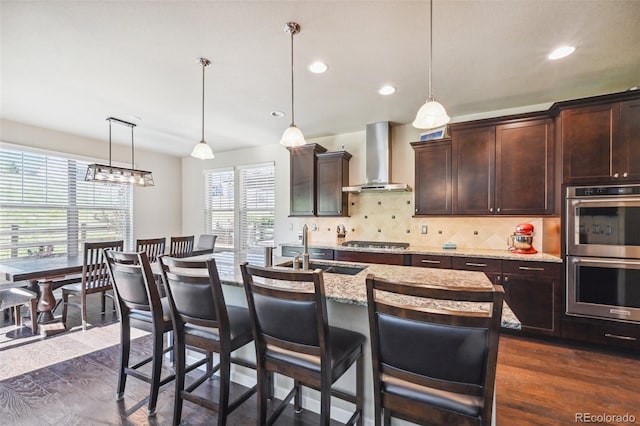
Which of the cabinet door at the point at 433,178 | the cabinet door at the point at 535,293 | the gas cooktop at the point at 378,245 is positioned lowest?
the cabinet door at the point at 535,293

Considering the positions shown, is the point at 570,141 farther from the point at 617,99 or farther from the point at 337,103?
the point at 337,103

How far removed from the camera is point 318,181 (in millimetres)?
4457

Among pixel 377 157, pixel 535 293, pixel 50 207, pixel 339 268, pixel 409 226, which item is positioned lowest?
pixel 535 293

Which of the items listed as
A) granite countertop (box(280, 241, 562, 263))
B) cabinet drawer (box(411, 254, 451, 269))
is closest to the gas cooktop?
granite countertop (box(280, 241, 562, 263))

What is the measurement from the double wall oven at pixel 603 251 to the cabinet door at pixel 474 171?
781mm

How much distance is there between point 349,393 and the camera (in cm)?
175

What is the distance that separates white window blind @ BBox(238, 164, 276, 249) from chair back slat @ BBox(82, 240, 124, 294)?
2.31m

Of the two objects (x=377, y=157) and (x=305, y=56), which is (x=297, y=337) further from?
(x=377, y=157)

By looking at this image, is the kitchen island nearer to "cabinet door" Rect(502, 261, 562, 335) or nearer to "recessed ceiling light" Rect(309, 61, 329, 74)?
"cabinet door" Rect(502, 261, 562, 335)

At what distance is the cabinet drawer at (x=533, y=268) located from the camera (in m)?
2.85

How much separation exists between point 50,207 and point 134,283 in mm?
3772

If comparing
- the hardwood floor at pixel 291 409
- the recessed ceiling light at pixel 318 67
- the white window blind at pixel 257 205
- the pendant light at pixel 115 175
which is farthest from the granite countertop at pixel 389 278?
the white window blind at pixel 257 205

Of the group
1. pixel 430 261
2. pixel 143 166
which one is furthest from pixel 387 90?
pixel 143 166

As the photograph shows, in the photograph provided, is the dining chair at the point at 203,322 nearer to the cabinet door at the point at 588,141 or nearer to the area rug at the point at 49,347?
the area rug at the point at 49,347
